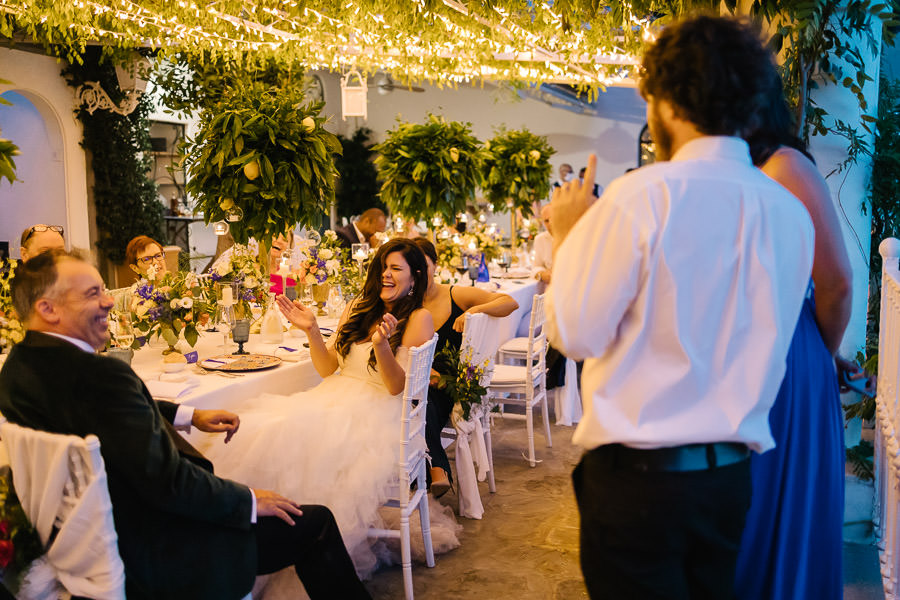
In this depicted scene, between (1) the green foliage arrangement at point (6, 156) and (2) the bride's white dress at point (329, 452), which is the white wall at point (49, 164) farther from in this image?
(1) the green foliage arrangement at point (6, 156)

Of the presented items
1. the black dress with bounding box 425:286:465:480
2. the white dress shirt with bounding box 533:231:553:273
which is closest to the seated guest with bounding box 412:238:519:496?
→ the black dress with bounding box 425:286:465:480

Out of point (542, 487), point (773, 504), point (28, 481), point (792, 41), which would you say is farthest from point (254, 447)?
point (792, 41)

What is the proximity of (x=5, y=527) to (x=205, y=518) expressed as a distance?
44 centimetres

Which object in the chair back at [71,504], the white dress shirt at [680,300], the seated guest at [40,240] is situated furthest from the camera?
the seated guest at [40,240]

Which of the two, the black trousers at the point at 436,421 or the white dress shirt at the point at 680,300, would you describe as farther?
the black trousers at the point at 436,421

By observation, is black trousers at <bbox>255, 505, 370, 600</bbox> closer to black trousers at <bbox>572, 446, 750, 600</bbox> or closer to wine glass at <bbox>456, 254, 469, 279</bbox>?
black trousers at <bbox>572, 446, 750, 600</bbox>

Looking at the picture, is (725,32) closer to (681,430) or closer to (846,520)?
(681,430)

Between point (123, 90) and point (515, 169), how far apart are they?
14.9 ft

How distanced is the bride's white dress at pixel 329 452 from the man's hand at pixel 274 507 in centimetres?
50

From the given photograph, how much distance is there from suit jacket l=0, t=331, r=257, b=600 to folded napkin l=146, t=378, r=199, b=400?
76 centimetres

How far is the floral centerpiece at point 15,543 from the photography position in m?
1.77

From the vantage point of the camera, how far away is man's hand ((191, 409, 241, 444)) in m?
2.45

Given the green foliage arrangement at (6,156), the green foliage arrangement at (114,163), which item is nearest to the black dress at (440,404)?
the green foliage arrangement at (6,156)

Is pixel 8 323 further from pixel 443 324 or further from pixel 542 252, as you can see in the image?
pixel 542 252
